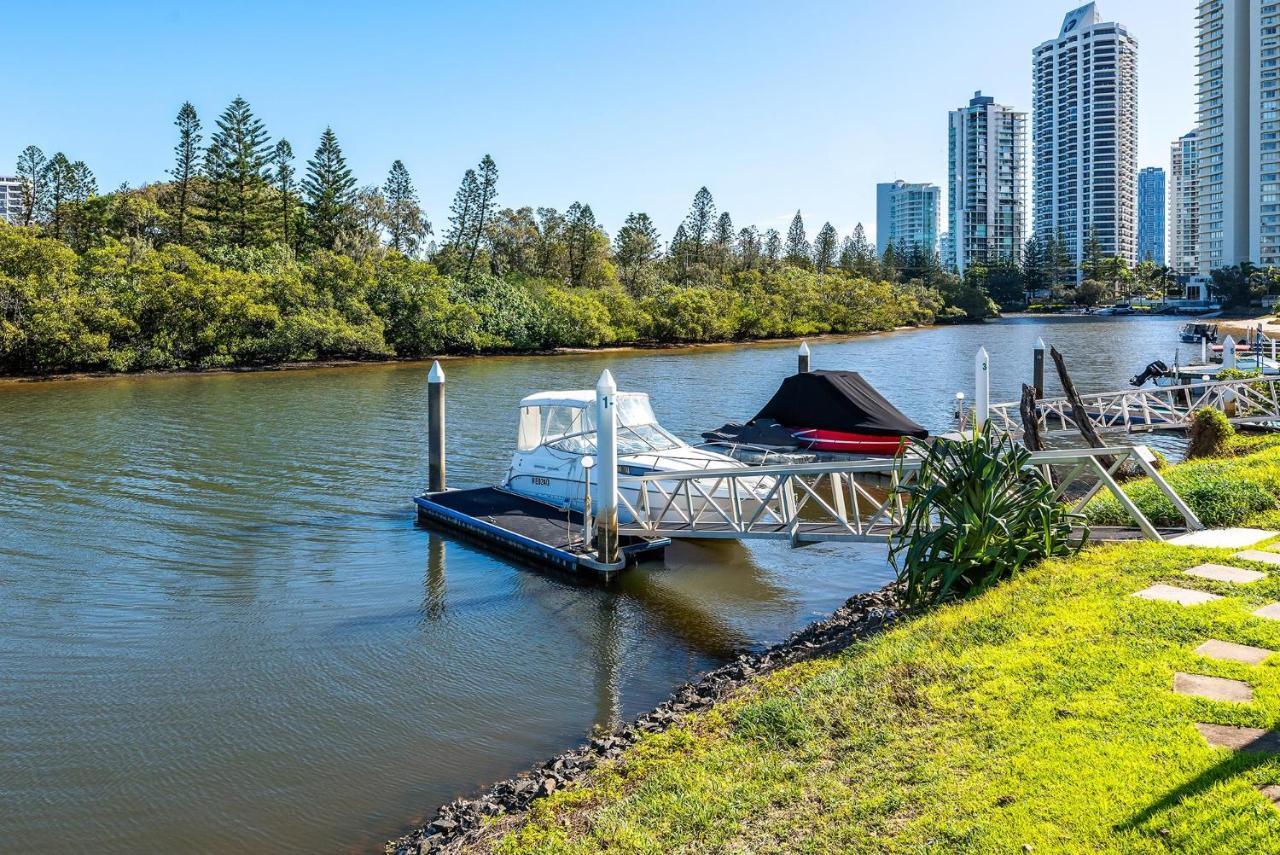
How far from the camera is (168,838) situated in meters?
7.11

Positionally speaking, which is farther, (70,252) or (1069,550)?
(70,252)

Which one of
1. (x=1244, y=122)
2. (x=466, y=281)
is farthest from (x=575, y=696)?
(x=1244, y=122)

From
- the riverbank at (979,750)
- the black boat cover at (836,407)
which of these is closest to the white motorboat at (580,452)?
the black boat cover at (836,407)

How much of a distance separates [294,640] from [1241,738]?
9639 millimetres

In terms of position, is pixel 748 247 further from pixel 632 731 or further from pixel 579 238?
pixel 632 731

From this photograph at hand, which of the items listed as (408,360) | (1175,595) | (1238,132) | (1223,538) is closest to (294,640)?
(1175,595)

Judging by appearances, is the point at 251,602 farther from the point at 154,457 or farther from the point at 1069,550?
the point at 154,457

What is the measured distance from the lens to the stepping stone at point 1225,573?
24.3ft

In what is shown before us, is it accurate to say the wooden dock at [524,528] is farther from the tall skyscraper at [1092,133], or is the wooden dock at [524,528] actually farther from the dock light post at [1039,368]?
the tall skyscraper at [1092,133]

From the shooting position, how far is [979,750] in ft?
17.6

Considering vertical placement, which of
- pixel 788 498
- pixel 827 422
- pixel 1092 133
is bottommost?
pixel 788 498

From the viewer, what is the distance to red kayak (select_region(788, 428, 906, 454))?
2067 centimetres

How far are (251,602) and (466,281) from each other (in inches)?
2523

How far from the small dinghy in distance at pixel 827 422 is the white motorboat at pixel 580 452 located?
4.85 m
